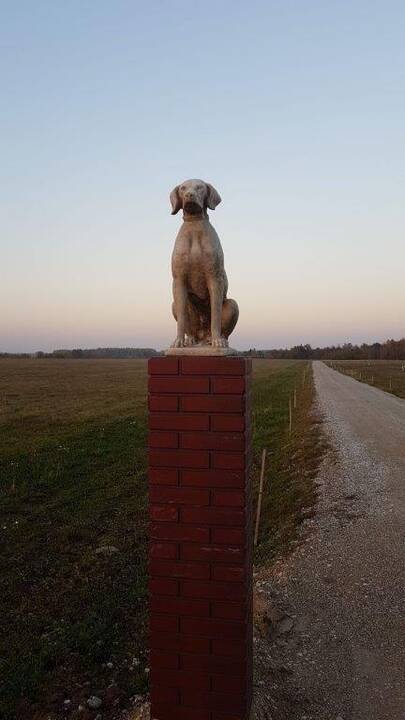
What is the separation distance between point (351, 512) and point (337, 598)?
3179 millimetres

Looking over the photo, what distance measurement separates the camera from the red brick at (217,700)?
375 cm

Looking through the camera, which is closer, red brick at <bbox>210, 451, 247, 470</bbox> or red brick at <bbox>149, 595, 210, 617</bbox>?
red brick at <bbox>210, 451, 247, 470</bbox>

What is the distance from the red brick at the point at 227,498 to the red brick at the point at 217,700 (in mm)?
1402

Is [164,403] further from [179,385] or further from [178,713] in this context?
[178,713]

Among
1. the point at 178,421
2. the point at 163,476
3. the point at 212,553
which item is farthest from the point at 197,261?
the point at 212,553

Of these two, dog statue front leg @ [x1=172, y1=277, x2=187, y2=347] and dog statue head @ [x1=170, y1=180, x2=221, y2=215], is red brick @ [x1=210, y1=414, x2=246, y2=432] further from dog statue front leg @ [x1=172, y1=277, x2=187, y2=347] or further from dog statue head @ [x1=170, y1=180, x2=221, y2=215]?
dog statue head @ [x1=170, y1=180, x2=221, y2=215]

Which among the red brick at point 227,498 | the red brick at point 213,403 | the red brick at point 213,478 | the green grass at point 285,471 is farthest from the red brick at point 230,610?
the green grass at point 285,471

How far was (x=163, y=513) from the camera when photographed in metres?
3.71

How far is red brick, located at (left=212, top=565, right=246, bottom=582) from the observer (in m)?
3.64

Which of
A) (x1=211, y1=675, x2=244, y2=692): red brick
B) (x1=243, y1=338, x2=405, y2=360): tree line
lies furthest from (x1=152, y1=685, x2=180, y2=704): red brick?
(x1=243, y1=338, x2=405, y2=360): tree line

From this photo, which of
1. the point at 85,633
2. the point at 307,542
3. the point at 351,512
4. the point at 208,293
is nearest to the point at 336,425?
the point at 351,512

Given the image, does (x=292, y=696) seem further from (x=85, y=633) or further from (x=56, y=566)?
(x=56, y=566)

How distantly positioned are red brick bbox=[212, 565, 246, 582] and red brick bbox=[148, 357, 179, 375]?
1413 millimetres

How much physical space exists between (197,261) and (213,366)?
1099 millimetres
